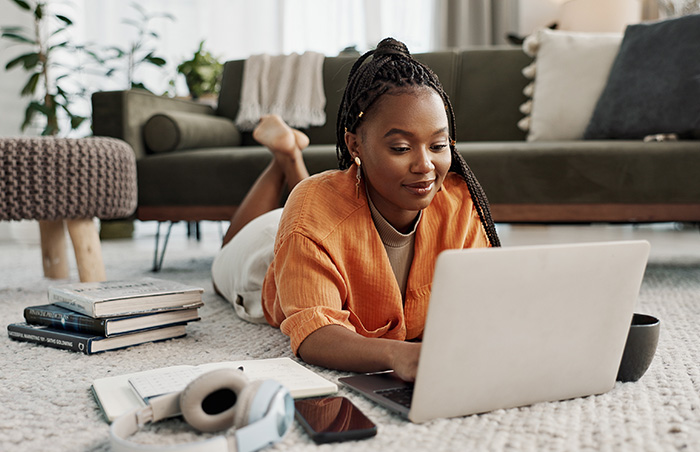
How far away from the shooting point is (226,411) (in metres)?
0.69

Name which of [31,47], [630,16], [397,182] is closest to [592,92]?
[630,16]

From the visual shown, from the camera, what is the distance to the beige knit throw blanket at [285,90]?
2.66 m

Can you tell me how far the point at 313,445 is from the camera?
680 millimetres

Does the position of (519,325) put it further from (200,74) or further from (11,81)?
(11,81)

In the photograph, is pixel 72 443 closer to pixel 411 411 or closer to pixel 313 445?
pixel 313 445

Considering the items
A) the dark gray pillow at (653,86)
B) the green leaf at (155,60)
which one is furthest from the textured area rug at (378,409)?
the green leaf at (155,60)

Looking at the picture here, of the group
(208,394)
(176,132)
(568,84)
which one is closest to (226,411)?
(208,394)

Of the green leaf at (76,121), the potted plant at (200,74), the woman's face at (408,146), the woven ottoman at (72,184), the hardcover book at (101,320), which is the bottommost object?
the hardcover book at (101,320)

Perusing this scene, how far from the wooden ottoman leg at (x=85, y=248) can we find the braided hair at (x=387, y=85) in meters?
1.00

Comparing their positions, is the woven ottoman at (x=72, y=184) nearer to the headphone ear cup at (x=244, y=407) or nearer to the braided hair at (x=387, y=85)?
the braided hair at (x=387, y=85)

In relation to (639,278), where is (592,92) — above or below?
above

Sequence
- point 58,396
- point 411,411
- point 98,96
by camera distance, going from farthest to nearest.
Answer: point 98,96 → point 58,396 → point 411,411

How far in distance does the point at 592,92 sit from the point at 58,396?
83.2 inches

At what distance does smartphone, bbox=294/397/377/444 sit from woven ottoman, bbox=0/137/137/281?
119cm
